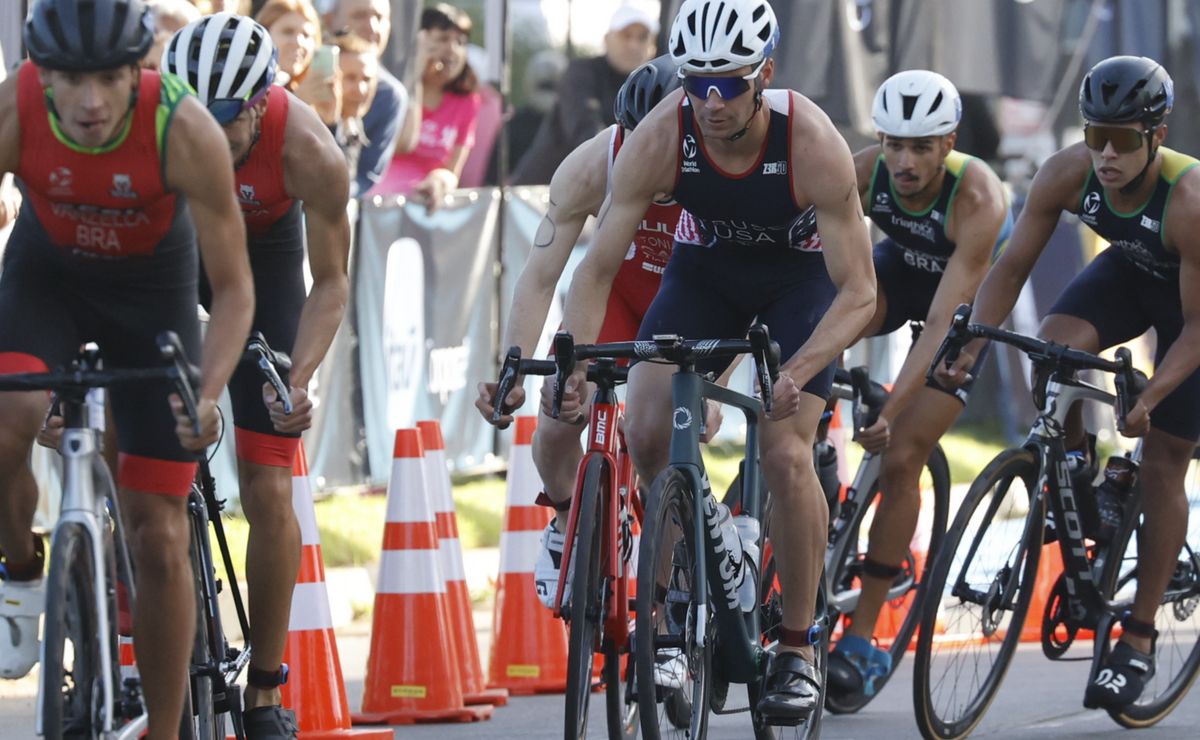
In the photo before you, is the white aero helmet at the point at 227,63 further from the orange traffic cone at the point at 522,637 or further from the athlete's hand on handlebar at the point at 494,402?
the orange traffic cone at the point at 522,637

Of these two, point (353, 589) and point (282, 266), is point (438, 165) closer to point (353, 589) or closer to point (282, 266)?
point (353, 589)

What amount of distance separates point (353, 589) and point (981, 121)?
718cm

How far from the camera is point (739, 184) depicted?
648 cm

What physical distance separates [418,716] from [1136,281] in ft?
10.1

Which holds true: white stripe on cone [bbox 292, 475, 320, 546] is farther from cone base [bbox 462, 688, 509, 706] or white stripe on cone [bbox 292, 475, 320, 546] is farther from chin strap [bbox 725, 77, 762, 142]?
chin strap [bbox 725, 77, 762, 142]

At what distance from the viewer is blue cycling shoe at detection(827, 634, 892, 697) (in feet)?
26.4

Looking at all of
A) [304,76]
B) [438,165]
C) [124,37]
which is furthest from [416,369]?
[124,37]

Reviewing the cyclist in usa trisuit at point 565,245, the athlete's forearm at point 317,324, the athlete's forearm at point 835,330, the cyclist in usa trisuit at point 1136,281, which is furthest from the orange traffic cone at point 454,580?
the athlete's forearm at point 835,330

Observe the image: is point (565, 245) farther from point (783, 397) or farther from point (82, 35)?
point (82, 35)

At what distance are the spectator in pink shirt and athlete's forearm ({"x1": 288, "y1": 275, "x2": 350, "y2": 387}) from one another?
18.5 ft

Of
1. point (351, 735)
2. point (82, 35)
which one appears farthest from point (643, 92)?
point (82, 35)

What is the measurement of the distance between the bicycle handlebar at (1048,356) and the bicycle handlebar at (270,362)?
232cm

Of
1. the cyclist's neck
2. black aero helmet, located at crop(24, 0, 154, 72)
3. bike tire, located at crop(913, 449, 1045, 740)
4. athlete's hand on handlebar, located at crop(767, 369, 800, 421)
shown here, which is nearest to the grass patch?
the cyclist's neck

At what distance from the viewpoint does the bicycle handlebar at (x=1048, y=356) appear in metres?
7.37
